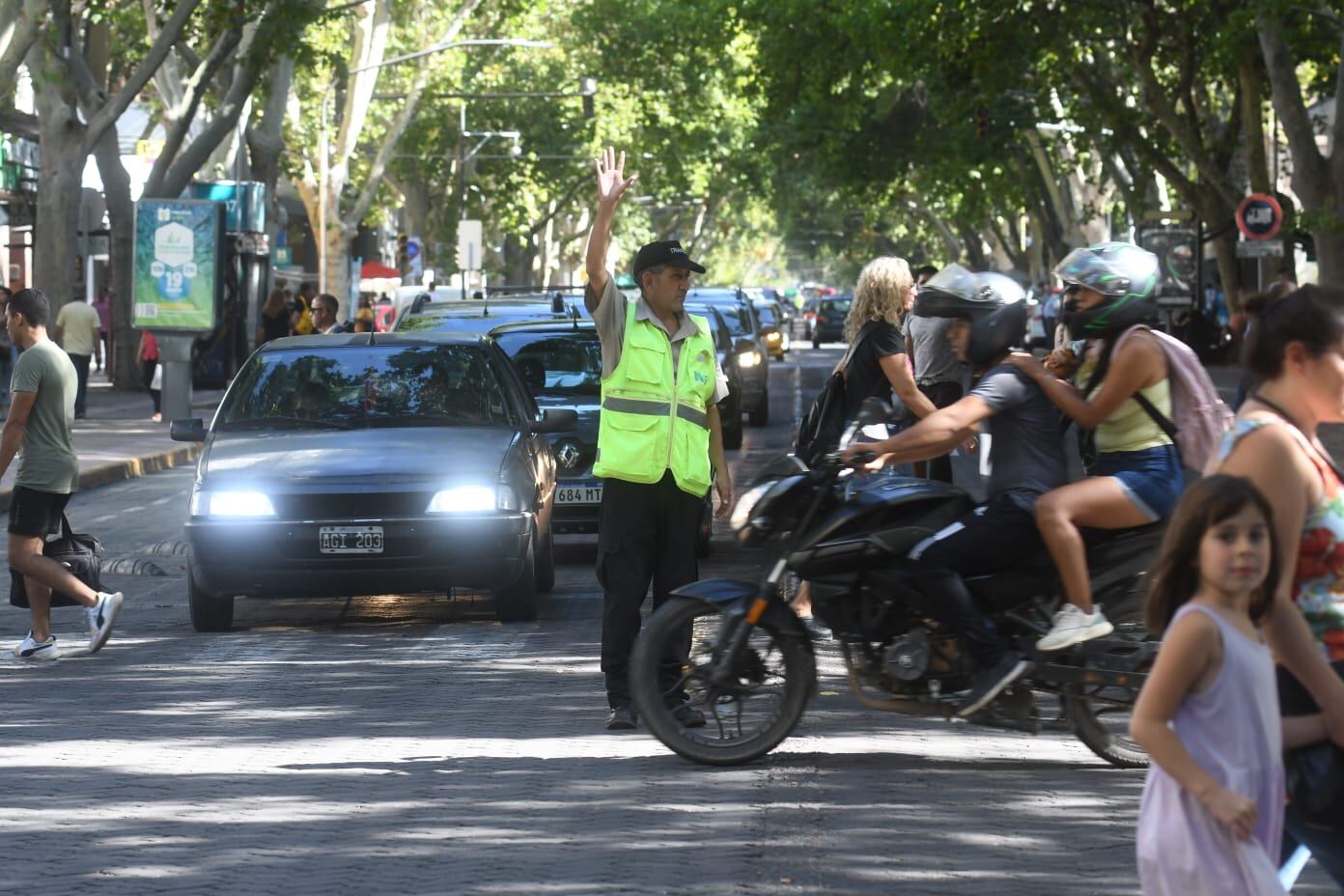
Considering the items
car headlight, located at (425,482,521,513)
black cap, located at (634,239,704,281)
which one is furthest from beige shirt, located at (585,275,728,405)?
car headlight, located at (425,482,521,513)

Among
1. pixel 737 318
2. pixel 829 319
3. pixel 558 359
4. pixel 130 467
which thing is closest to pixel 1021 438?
pixel 558 359

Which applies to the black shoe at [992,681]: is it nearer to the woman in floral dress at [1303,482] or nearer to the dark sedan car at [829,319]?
the woman in floral dress at [1303,482]

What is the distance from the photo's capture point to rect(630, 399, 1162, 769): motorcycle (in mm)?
6945

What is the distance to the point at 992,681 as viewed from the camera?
6.86 meters

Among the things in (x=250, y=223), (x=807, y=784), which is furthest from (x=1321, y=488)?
(x=250, y=223)

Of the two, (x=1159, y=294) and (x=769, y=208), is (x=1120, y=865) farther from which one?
(x=769, y=208)

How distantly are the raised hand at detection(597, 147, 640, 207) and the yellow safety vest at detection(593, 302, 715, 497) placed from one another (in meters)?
0.39

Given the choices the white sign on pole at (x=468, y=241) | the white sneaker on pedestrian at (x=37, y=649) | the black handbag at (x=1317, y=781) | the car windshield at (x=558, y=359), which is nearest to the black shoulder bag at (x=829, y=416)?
the white sneaker on pedestrian at (x=37, y=649)

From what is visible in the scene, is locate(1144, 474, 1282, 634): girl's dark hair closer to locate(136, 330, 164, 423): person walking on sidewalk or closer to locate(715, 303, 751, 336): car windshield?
locate(715, 303, 751, 336): car windshield

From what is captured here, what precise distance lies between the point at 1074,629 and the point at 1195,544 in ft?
9.72

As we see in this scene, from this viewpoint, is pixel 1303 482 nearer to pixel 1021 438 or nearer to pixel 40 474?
pixel 1021 438

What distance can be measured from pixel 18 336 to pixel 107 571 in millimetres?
3927

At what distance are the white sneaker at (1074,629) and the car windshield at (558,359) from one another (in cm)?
787

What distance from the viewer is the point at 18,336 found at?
1023 centimetres
